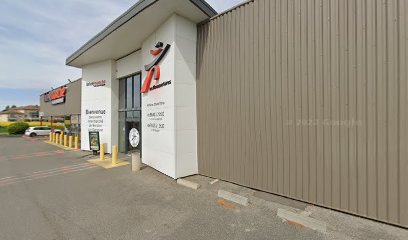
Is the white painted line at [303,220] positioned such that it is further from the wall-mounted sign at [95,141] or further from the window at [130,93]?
the wall-mounted sign at [95,141]

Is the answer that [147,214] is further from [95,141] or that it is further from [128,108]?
[95,141]

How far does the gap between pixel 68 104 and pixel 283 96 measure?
18399 mm

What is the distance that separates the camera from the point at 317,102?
462 cm

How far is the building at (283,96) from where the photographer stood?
3869 millimetres

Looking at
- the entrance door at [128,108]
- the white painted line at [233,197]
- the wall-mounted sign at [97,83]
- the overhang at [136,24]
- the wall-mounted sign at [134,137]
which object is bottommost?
the white painted line at [233,197]

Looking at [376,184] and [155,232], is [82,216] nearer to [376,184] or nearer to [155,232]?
[155,232]

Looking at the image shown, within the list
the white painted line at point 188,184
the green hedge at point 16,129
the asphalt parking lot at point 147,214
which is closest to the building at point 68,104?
the asphalt parking lot at point 147,214

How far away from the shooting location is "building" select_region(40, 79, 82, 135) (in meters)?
16.0

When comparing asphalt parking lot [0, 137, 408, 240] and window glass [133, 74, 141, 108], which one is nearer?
asphalt parking lot [0, 137, 408, 240]

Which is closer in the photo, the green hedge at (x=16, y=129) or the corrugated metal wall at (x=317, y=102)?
the corrugated metal wall at (x=317, y=102)

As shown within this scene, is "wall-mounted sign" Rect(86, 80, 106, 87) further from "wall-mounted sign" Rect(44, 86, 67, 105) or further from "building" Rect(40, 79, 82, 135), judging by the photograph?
"wall-mounted sign" Rect(44, 86, 67, 105)

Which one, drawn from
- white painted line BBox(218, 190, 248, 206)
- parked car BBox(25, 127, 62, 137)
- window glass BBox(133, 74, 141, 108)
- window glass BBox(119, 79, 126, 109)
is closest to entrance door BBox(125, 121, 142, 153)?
window glass BBox(133, 74, 141, 108)

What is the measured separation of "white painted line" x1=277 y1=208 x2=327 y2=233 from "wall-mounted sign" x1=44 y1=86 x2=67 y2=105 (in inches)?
784

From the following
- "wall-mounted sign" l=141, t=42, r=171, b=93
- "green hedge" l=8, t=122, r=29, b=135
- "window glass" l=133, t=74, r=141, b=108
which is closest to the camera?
"wall-mounted sign" l=141, t=42, r=171, b=93
